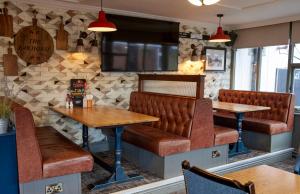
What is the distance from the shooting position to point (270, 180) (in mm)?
1864

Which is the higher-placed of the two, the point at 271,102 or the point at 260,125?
the point at 271,102

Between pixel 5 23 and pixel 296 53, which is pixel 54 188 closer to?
pixel 5 23

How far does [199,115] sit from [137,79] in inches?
74.6

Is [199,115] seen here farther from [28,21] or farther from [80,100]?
[28,21]

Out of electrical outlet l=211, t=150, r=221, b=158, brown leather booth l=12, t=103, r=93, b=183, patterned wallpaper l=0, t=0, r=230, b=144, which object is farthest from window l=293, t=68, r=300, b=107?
brown leather booth l=12, t=103, r=93, b=183

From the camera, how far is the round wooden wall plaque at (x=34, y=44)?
13.3 ft

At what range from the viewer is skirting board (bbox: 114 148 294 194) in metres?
3.20

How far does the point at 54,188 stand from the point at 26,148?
21.2 inches

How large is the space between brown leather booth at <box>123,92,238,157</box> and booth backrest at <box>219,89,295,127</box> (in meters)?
1.29

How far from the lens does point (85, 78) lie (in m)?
4.61

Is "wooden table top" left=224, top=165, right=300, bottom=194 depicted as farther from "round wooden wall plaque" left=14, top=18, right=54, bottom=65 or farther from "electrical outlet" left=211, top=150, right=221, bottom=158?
"round wooden wall plaque" left=14, top=18, right=54, bottom=65

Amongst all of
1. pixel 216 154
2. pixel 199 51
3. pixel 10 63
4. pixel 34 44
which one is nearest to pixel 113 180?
pixel 216 154

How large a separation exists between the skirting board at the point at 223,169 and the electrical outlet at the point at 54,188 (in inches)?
25.4

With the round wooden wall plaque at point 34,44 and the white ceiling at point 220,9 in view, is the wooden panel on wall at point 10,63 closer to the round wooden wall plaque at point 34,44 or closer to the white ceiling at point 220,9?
the round wooden wall plaque at point 34,44
